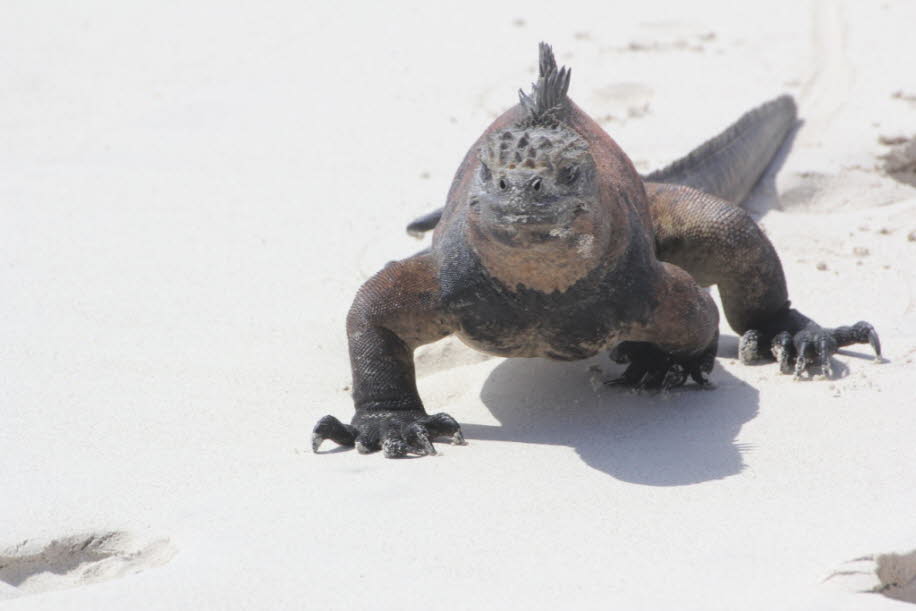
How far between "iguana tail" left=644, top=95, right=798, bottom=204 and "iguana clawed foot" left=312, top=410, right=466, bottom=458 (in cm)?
254

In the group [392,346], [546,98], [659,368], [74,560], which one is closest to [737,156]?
[659,368]

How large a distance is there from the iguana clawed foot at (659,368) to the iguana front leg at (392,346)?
91 centimetres

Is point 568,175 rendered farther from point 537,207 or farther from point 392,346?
point 392,346

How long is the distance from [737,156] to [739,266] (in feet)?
8.17

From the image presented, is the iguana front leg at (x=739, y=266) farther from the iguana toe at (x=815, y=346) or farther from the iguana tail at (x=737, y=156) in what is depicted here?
the iguana tail at (x=737, y=156)

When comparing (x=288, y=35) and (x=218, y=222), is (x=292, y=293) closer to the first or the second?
(x=218, y=222)

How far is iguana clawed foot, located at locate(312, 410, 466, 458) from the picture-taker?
425 cm

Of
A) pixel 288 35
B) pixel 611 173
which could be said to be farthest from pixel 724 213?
pixel 288 35

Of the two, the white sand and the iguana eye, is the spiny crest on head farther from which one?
the white sand

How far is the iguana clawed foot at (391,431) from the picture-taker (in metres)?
4.25

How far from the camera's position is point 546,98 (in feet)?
14.6

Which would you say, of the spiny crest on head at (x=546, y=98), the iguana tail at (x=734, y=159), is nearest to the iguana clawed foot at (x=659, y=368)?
the spiny crest on head at (x=546, y=98)

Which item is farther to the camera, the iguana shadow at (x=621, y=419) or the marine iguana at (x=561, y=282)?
the iguana shadow at (x=621, y=419)

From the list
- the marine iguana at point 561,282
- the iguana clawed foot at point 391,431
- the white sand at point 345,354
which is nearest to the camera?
the white sand at point 345,354
